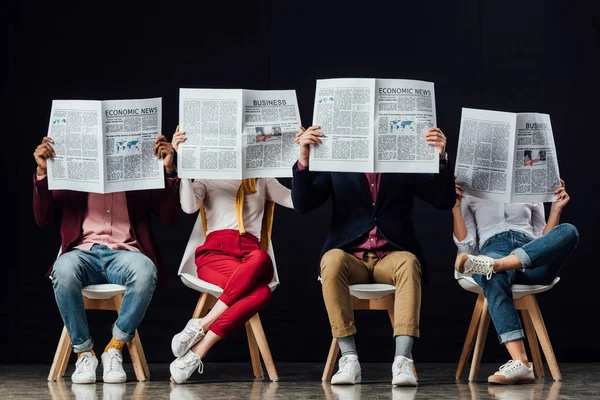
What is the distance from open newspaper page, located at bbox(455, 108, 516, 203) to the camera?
13.1 ft

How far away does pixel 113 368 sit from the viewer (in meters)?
3.88

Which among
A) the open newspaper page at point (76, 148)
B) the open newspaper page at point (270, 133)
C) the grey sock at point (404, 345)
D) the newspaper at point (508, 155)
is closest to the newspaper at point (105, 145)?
the open newspaper page at point (76, 148)

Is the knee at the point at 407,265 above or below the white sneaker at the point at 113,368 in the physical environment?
above

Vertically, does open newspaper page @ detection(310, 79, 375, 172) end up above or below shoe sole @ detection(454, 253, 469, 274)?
above

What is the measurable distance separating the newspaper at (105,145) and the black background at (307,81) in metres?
1.10

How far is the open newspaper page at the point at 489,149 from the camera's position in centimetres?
399

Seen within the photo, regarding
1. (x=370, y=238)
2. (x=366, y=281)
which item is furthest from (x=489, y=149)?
(x=366, y=281)

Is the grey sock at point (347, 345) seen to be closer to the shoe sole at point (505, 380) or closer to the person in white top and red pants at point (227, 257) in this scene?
the person in white top and red pants at point (227, 257)

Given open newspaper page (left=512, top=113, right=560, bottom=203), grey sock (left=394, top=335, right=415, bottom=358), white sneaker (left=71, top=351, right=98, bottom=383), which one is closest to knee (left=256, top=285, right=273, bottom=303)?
grey sock (left=394, top=335, right=415, bottom=358)

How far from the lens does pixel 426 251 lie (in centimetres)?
519

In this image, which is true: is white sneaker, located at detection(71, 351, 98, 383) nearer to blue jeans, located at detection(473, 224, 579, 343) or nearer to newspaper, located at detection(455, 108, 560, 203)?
blue jeans, located at detection(473, 224, 579, 343)

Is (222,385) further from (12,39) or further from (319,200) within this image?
(12,39)

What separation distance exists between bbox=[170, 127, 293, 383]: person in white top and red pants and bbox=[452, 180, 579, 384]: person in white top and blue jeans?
81 cm

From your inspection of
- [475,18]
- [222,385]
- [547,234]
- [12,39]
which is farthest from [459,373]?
[12,39]
